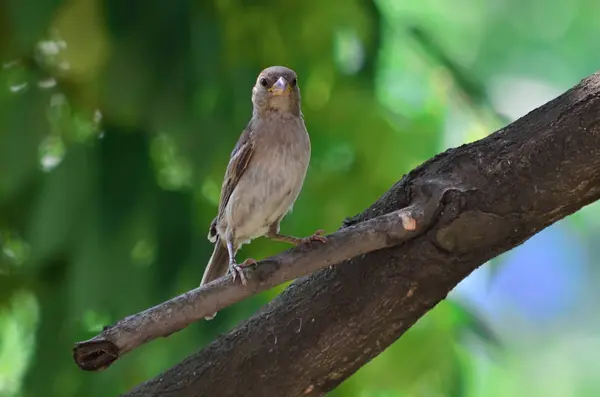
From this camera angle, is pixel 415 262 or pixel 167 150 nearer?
pixel 415 262

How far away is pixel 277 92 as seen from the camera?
5.52ft

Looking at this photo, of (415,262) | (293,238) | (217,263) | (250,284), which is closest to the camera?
(250,284)

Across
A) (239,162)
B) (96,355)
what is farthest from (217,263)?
(96,355)

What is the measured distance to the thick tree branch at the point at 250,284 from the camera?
1.16 m

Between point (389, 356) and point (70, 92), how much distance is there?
45.1 inches

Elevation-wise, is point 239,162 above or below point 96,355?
above

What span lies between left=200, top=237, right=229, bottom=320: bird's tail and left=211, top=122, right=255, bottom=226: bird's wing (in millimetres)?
113

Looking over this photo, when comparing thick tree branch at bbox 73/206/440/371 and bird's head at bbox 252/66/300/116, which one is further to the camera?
bird's head at bbox 252/66/300/116

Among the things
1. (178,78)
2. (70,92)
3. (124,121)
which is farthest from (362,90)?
(70,92)

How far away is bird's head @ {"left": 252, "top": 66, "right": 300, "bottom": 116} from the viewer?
1.69m

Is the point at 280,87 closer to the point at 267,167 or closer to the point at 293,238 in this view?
the point at 267,167

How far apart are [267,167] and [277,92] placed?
163 millimetres

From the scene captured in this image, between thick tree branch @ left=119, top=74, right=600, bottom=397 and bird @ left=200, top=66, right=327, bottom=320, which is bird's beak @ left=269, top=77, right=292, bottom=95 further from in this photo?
thick tree branch @ left=119, top=74, right=600, bottom=397

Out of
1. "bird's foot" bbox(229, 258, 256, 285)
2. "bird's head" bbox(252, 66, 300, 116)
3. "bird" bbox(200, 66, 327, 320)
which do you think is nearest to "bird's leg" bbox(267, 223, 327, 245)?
"bird" bbox(200, 66, 327, 320)
